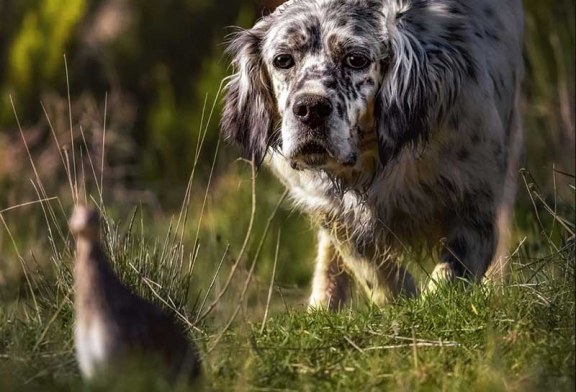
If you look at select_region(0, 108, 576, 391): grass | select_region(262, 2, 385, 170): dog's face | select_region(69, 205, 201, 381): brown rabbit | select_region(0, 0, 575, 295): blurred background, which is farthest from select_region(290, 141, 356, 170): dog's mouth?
select_region(0, 0, 575, 295): blurred background

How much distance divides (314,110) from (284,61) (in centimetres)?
45

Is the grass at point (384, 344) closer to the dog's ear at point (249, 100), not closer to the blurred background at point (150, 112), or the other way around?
the dog's ear at point (249, 100)

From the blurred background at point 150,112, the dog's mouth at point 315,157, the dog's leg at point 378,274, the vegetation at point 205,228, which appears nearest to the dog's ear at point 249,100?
the vegetation at point 205,228

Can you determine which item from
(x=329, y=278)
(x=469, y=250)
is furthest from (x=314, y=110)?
(x=329, y=278)

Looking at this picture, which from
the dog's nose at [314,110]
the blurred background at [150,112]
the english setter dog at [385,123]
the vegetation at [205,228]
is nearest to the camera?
the vegetation at [205,228]

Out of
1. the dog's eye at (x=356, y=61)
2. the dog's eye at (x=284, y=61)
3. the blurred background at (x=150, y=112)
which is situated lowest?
the blurred background at (x=150, y=112)

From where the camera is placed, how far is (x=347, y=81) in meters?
5.57

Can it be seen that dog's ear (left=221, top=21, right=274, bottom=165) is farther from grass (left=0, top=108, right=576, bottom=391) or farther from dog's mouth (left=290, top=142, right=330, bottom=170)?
grass (left=0, top=108, right=576, bottom=391)

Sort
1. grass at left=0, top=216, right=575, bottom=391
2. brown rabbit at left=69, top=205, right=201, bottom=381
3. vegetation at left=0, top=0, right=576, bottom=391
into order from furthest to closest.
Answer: vegetation at left=0, top=0, right=576, bottom=391
grass at left=0, top=216, right=575, bottom=391
brown rabbit at left=69, top=205, right=201, bottom=381

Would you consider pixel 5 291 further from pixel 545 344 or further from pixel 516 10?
pixel 545 344

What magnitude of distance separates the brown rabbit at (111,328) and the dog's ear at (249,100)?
2.13 m

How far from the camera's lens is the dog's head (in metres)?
5.44

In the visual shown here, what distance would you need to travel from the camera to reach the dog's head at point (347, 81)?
5.44 metres

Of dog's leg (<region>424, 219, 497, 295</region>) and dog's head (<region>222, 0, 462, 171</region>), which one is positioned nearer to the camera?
dog's head (<region>222, 0, 462, 171</region>)
